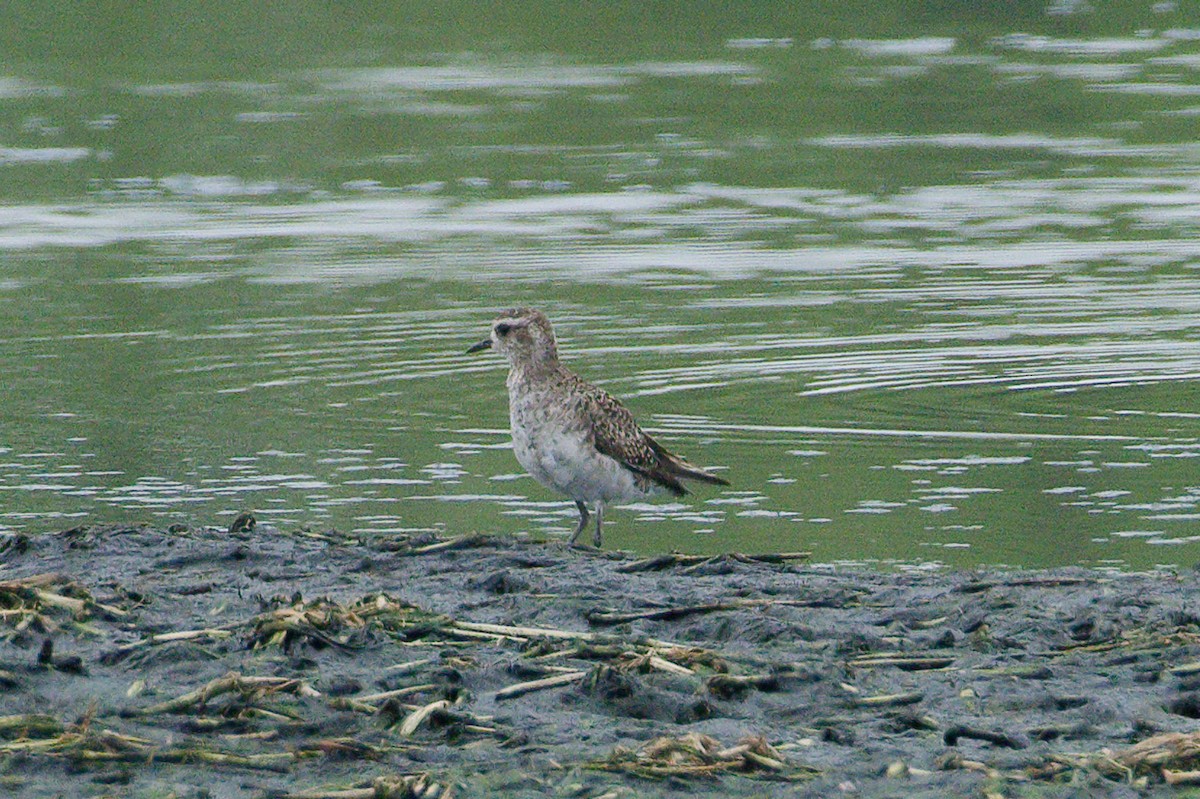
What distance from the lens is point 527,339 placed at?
11414 mm

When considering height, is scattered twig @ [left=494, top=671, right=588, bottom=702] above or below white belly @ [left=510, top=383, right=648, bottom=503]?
below

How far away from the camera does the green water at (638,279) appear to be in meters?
12.9

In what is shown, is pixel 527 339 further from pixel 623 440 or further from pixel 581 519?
pixel 581 519

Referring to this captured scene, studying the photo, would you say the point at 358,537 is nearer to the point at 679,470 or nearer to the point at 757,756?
the point at 679,470

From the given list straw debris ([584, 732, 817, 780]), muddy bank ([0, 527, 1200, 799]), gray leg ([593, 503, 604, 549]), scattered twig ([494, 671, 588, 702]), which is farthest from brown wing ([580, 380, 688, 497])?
straw debris ([584, 732, 817, 780])

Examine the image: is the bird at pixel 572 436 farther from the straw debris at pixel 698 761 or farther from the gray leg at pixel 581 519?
the straw debris at pixel 698 761

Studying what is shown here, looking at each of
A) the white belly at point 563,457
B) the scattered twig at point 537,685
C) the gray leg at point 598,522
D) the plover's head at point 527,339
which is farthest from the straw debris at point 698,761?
the plover's head at point 527,339

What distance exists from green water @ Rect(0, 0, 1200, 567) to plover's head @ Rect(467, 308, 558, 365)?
3.56 feet

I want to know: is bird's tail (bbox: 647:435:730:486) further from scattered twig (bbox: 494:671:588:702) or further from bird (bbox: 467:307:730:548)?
scattered twig (bbox: 494:671:588:702)

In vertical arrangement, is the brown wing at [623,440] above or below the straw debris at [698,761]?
above

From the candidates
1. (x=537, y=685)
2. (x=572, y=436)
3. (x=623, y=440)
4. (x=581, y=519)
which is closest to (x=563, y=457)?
(x=572, y=436)

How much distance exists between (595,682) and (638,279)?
12.9m

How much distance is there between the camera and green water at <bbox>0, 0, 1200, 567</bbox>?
12.9 meters

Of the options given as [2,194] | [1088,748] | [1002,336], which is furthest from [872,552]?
[2,194]
